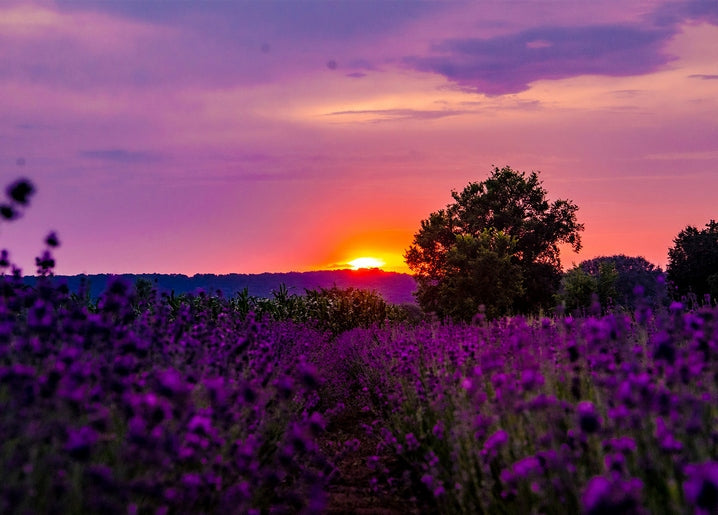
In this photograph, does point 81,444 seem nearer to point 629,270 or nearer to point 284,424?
point 284,424

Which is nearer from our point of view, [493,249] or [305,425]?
[305,425]

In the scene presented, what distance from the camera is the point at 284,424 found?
7.01 meters

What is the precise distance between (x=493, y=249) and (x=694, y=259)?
10.3 m

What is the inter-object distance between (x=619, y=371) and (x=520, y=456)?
0.85 meters

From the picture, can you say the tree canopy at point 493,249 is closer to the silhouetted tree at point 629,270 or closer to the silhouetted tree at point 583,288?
the silhouetted tree at point 583,288

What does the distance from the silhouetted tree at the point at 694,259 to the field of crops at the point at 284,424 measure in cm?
2997

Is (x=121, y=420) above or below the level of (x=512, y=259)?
below

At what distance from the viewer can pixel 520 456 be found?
4387 millimetres

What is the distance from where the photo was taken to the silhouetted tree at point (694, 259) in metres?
33.0

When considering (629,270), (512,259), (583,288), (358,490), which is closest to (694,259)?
(583,288)

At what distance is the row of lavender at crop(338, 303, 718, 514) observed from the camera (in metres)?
3.25

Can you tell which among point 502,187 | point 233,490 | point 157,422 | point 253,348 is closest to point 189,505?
point 233,490

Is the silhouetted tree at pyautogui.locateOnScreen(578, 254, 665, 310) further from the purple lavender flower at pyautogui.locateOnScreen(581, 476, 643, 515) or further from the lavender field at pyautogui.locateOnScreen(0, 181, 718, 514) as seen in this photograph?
the purple lavender flower at pyautogui.locateOnScreen(581, 476, 643, 515)

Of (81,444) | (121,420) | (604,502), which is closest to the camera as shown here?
Result: (604,502)
